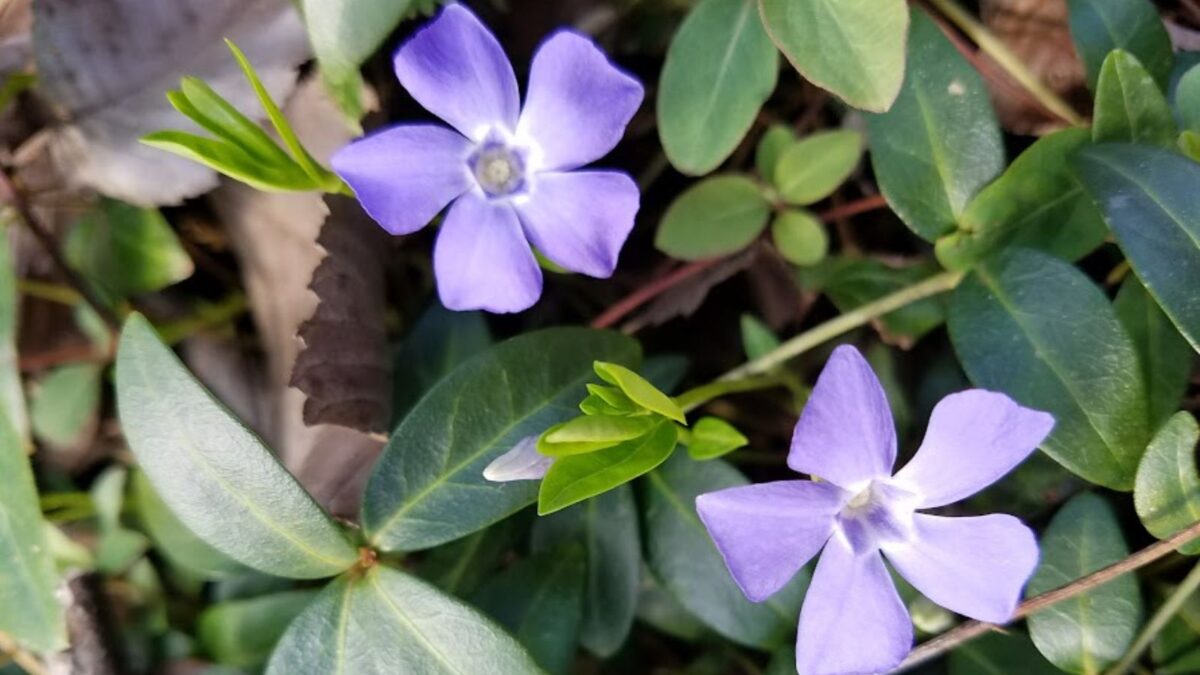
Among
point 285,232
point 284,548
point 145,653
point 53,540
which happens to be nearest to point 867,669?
point 284,548

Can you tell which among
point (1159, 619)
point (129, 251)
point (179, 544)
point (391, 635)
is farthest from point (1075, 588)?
point (129, 251)

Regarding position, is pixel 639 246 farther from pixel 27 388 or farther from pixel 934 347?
pixel 27 388

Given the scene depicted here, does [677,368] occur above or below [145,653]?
above

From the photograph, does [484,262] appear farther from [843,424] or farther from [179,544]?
[179,544]

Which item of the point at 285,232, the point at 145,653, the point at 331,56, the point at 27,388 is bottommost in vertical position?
the point at 145,653

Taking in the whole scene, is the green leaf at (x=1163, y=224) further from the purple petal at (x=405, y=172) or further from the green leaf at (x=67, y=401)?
the green leaf at (x=67, y=401)

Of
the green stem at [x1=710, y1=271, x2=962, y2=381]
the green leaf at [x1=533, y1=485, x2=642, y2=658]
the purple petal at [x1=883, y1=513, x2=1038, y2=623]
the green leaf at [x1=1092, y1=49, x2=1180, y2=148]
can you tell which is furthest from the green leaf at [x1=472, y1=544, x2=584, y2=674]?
the green leaf at [x1=1092, y1=49, x2=1180, y2=148]
